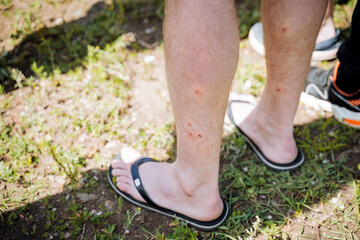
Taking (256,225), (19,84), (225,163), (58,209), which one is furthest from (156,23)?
(256,225)

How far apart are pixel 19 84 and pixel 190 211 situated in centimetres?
183

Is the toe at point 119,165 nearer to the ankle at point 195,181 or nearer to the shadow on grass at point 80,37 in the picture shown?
the ankle at point 195,181

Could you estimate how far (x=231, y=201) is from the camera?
1.74m

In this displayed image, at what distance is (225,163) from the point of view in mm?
1979

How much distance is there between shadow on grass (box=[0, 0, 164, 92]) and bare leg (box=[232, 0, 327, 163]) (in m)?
1.57

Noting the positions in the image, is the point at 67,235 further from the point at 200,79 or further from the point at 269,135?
the point at 269,135

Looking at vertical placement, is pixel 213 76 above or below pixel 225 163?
above

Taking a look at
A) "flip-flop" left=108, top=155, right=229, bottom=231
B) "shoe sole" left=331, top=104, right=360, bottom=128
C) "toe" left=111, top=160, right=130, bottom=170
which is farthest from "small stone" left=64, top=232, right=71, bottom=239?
"shoe sole" left=331, top=104, right=360, bottom=128

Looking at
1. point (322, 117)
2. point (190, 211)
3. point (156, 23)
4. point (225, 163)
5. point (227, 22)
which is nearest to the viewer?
point (227, 22)

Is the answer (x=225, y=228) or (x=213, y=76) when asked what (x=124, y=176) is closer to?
(x=225, y=228)

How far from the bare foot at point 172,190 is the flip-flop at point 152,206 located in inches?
1.1

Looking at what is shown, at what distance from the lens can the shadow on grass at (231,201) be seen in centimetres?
163

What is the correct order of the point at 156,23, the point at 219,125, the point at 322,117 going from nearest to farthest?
1. the point at 219,125
2. the point at 322,117
3. the point at 156,23

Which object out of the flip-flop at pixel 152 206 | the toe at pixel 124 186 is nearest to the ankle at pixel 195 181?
the flip-flop at pixel 152 206
